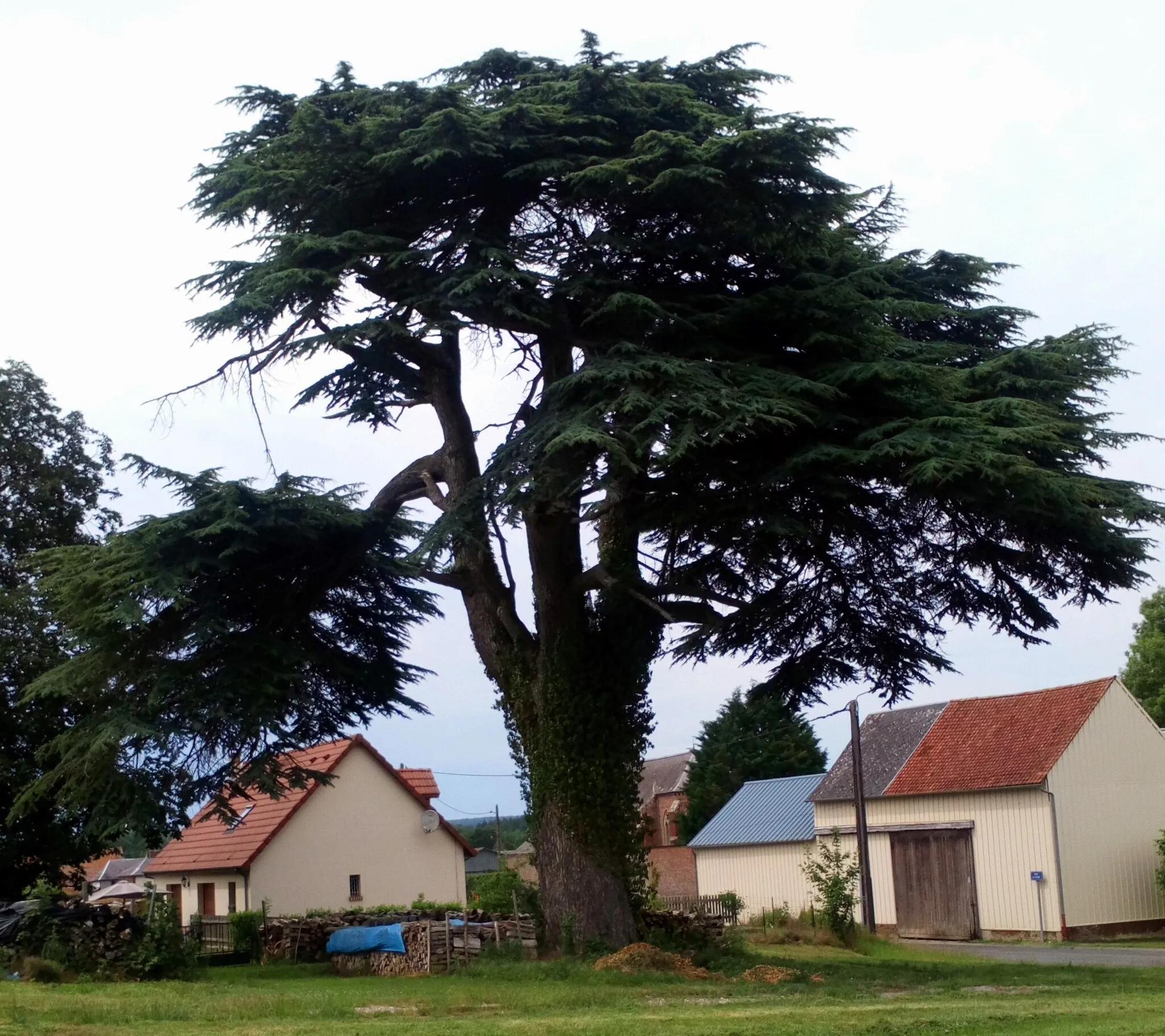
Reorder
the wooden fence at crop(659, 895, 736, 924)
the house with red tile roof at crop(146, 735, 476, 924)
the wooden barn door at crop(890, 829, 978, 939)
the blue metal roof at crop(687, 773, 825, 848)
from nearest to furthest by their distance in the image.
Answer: the wooden barn door at crop(890, 829, 978, 939), the house with red tile roof at crop(146, 735, 476, 924), the wooden fence at crop(659, 895, 736, 924), the blue metal roof at crop(687, 773, 825, 848)

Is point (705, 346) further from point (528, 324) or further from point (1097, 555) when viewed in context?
point (1097, 555)

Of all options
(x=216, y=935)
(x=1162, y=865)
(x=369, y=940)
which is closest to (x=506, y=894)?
(x=369, y=940)

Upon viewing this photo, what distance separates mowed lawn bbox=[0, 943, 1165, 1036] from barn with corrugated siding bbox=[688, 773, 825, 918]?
69.9 feet

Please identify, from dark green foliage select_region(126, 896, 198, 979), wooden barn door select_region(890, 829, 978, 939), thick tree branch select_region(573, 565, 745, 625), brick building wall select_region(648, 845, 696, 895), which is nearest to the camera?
thick tree branch select_region(573, 565, 745, 625)

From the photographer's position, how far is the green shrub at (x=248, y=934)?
27.3 metres

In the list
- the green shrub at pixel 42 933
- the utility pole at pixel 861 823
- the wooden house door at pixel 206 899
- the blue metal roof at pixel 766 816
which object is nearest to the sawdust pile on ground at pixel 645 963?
the green shrub at pixel 42 933

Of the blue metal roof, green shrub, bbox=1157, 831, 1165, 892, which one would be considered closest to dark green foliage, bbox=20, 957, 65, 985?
the blue metal roof

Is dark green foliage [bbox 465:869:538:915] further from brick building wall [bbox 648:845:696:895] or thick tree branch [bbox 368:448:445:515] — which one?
brick building wall [bbox 648:845:696:895]

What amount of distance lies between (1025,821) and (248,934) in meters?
19.3

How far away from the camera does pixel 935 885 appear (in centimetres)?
3638

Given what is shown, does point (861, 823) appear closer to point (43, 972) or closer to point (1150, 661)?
point (43, 972)

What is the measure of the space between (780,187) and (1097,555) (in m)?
6.35

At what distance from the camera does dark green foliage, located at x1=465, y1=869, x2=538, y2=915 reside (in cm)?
2097

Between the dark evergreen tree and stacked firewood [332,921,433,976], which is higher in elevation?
the dark evergreen tree
